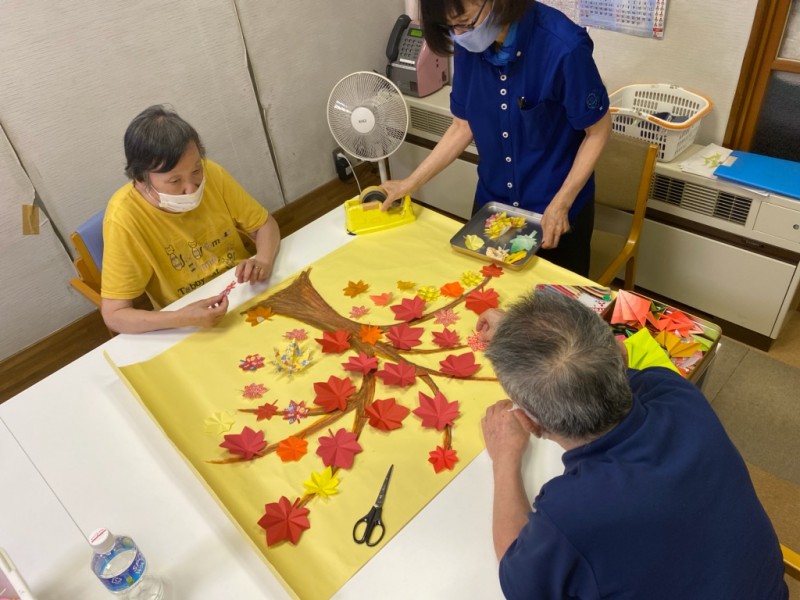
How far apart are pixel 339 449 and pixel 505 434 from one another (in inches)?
14.3

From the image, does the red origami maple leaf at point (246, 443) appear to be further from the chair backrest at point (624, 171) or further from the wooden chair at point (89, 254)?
the chair backrest at point (624, 171)

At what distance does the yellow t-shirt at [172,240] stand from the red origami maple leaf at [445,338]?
85 cm

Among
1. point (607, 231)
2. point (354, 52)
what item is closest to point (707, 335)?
point (607, 231)

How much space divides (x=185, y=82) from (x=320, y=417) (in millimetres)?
2119

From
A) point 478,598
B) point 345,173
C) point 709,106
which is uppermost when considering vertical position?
point 709,106

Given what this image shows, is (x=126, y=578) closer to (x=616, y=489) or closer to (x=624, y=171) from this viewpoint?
(x=616, y=489)

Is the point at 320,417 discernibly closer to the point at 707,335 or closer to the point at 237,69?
the point at 707,335

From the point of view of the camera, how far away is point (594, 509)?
0.89 m

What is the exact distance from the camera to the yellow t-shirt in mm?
1781

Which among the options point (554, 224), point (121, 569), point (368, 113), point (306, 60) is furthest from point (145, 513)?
point (306, 60)

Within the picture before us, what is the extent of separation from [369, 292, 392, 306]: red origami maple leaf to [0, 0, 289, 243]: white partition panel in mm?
1712

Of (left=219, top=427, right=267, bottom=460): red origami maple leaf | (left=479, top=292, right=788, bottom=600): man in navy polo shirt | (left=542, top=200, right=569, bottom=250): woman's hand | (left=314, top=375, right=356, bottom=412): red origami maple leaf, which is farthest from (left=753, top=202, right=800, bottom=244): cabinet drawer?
(left=219, top=427, right=267, bottom=460): red origami maple leaf

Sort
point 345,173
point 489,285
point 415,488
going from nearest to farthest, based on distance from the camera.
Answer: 1. point 415,488
2. point 489,285
3. point 345,173

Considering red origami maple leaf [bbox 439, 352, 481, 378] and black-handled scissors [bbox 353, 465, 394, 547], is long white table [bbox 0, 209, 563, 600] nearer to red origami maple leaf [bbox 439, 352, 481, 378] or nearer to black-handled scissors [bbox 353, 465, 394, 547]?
black-handled scissors [bbox 353, 465, 394, 547]
